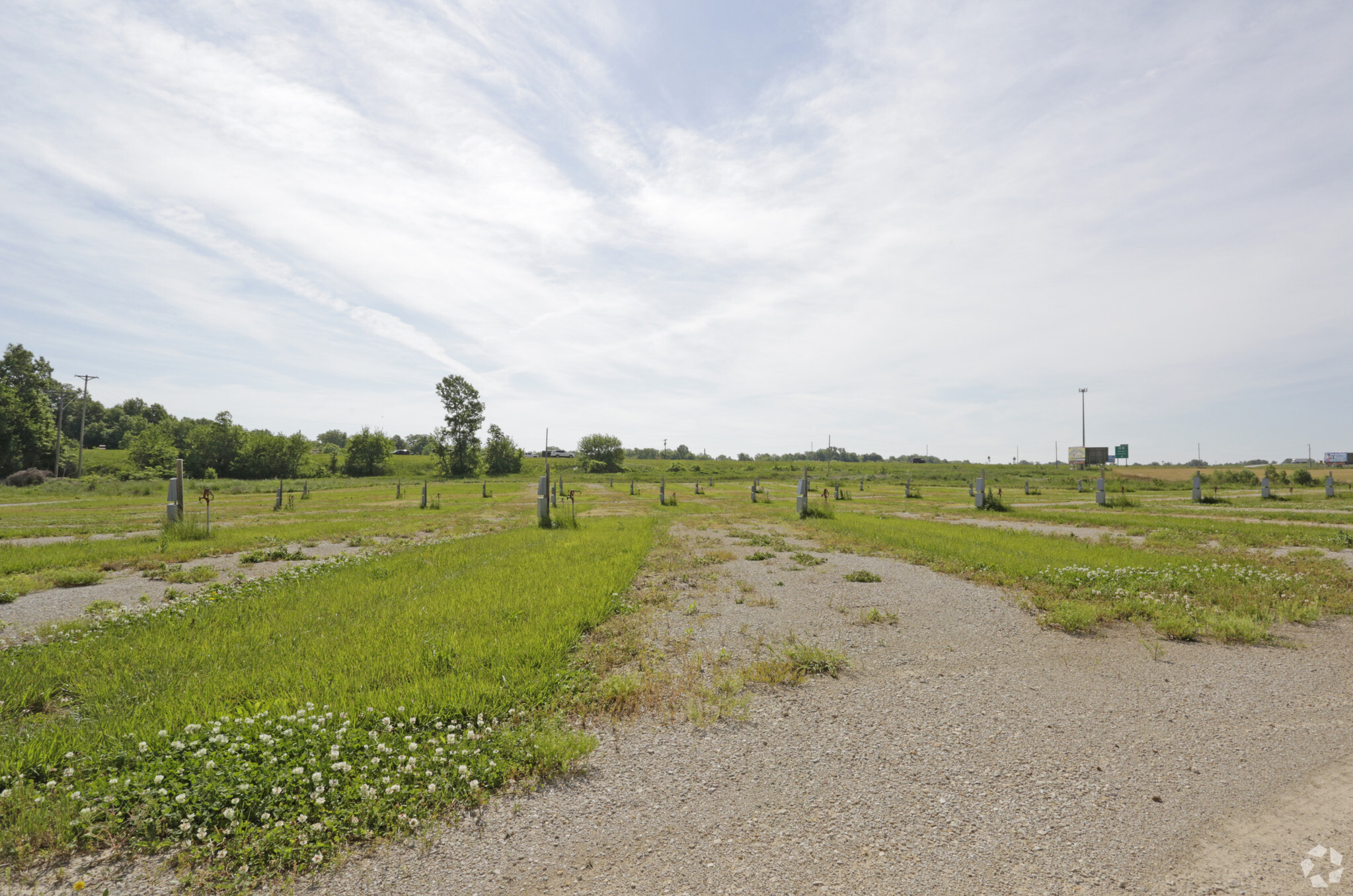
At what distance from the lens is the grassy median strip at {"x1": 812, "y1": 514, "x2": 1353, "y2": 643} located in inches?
349

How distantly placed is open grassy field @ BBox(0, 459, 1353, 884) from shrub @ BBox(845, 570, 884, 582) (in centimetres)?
244

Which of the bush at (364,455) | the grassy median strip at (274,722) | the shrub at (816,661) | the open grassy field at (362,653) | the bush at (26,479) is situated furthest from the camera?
the bush at (364,455)

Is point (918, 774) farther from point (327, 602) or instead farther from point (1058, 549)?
point (1058, 549)

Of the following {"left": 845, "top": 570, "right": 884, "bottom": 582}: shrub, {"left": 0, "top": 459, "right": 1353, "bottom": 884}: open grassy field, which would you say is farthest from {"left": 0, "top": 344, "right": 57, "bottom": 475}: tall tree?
{"left": 845, "top": 570, "right": 884, "bottom": 582}: shrub

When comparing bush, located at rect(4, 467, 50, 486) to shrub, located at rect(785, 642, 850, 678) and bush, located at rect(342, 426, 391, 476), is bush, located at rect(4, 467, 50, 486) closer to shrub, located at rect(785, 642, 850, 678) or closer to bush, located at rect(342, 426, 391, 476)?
bush, located at rect(342, 426, 391, 476)

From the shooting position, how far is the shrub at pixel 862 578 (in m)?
12.6

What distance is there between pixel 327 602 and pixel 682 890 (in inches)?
345

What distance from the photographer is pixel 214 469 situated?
8831cm

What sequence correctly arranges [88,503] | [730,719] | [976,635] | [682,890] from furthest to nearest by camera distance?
[88,503] < [976,635] < [730,719] < [682,890]

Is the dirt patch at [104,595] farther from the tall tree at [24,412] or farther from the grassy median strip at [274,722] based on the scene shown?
the tall tree at [24,412]

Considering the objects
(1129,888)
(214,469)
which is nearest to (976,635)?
(1129,888)

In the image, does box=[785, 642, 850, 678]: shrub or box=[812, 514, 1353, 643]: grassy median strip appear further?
box=[812, 514, 1353, 643]: grassy median strip

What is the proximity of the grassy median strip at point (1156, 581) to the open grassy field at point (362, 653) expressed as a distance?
0.21ft

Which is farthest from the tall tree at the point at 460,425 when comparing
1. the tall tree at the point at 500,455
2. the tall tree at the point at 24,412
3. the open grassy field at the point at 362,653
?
the open grassy field at the point at 362,653
